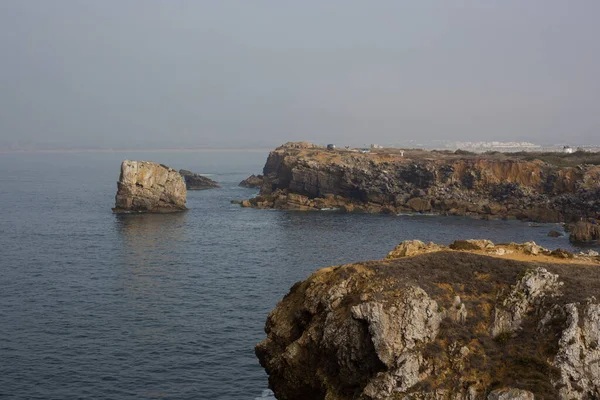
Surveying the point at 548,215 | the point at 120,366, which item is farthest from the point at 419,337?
the point at 548,215

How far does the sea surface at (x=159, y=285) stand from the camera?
38.0 meters

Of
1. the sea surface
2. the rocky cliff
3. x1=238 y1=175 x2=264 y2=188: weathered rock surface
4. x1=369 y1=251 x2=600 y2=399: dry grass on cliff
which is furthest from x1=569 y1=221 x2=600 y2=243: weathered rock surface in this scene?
x1=238 y1=175 x2=264 y2=188: weathered rock surface

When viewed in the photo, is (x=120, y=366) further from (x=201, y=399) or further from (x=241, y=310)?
(x=241, y=310)

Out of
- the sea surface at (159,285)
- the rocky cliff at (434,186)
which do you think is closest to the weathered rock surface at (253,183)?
the rocky cliff at (434,186)

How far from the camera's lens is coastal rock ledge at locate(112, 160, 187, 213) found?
354ft

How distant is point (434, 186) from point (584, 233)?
129ft

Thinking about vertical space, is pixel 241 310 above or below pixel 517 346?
below

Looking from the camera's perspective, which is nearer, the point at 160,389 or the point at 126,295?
the point at 160,389

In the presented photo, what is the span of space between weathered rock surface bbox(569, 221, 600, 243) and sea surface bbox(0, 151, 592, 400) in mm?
1807

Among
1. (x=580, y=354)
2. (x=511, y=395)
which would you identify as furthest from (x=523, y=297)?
(x=511, y=395)

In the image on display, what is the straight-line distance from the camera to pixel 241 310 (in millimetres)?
50625

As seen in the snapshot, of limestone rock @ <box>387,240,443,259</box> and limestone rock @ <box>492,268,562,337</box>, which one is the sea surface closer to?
limestone rock @ <box>387,240,443,259</box>

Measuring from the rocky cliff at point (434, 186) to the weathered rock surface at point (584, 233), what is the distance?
68.1ft

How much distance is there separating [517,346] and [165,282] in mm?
41035
